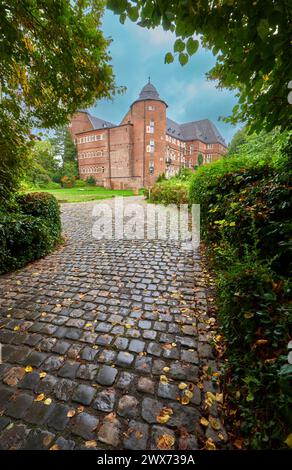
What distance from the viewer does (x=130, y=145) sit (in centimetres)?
3706

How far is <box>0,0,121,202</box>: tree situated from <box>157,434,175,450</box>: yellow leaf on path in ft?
13.1

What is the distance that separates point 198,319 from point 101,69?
4122mm

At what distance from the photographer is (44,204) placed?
6.32 m

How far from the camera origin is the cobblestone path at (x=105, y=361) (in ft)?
5.13

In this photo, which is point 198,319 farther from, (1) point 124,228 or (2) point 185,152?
(2) point 185,152

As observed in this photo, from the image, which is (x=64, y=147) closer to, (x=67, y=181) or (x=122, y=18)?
(x=67, y=181)

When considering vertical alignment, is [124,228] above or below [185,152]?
below

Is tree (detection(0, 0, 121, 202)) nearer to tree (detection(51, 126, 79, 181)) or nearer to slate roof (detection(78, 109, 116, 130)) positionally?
slate roof (detection(78, 109, 116, 130))

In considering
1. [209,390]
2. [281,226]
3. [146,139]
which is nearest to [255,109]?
[281,226]

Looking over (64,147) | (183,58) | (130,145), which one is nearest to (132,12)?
(183,58)

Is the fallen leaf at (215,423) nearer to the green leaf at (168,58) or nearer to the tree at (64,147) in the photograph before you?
the green leaf at (168,58)

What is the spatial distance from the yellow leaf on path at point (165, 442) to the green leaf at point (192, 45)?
322 cm
